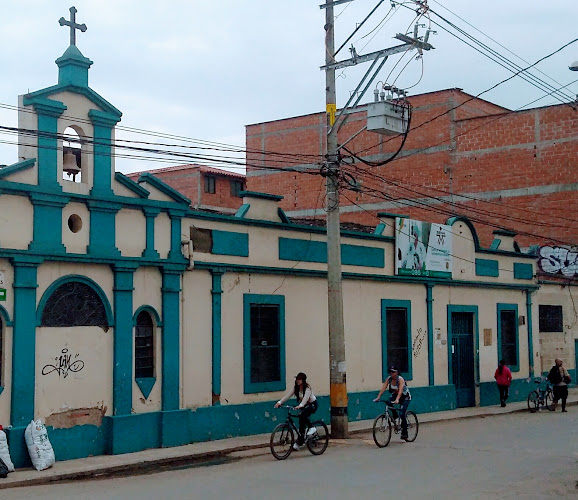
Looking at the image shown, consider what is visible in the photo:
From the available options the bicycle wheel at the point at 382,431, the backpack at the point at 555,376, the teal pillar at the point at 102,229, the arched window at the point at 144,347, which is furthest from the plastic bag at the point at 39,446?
the backpack at the point at 555,376

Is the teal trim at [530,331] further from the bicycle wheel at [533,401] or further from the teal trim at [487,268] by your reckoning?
the bicycle wheel at [533,401]

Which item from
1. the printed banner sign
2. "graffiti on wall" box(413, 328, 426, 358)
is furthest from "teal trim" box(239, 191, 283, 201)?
"graffiti on wall" box(413, 328, 426, 358)

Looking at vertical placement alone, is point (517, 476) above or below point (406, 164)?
below

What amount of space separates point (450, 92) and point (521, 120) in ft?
10.4

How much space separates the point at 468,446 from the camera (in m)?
16.0

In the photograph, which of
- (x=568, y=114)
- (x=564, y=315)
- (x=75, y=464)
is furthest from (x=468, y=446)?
(x=568, y=114)

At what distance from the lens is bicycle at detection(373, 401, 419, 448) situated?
1585 cm

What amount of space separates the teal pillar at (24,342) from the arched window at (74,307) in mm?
379

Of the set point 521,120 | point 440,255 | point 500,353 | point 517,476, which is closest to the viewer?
point 517,476

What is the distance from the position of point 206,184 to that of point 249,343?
26.5 m

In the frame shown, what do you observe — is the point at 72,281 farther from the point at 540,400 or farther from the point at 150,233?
the point at 540,400

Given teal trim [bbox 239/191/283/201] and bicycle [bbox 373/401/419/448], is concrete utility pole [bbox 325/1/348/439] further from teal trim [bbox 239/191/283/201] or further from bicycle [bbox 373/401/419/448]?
teal trim [bbox 239/191/283/201]

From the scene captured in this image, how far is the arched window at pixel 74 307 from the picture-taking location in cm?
1438

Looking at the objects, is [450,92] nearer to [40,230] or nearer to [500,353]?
[500,353]
